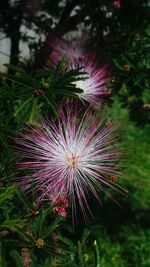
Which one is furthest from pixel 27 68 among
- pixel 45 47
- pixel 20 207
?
pixel 20 207

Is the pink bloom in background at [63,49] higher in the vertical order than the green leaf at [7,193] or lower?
higher

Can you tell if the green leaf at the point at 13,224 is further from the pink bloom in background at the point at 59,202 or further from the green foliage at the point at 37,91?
the green foliage at the point at 37,91

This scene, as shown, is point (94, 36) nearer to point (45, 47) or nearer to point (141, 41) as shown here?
point (45, 47)

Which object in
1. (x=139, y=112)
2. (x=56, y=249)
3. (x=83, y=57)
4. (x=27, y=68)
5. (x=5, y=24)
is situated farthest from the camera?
(x=5, y=24)

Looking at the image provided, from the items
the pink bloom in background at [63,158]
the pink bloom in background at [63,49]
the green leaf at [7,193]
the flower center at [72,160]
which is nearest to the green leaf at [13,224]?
the green leaf at [7,193]

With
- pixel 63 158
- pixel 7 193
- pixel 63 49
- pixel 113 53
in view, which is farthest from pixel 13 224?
pixel 113 53

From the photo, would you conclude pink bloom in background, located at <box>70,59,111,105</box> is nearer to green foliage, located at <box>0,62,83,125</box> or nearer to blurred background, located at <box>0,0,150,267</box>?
blurred background, located at <box>0,0,150,267</box>

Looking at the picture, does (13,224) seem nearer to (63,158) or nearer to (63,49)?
(63,158)

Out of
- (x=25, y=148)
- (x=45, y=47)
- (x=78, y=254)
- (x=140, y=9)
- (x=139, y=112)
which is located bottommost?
(x=78, y=254)
